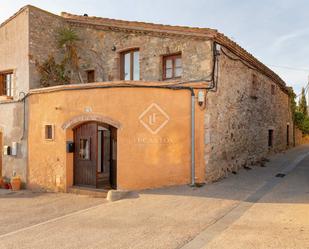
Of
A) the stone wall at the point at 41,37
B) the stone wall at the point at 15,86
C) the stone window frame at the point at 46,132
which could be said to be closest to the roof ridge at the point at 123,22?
the stone wall at the point at 41,37

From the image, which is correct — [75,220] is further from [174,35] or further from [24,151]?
[174,35]

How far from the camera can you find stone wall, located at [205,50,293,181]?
1066 centimetres

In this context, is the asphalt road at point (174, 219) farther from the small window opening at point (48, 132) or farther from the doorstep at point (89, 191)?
the small window opening at point (48, 132)

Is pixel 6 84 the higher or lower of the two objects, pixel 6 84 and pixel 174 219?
the higher

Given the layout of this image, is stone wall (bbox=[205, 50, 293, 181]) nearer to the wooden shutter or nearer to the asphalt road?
the asphalt road

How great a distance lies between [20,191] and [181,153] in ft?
22.0

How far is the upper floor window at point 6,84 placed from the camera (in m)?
13.8

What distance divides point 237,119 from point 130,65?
16.2ft

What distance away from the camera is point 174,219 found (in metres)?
6.82

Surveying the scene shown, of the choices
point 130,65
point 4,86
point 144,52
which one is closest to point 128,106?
point 144,52

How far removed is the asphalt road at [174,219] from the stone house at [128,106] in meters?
1.10

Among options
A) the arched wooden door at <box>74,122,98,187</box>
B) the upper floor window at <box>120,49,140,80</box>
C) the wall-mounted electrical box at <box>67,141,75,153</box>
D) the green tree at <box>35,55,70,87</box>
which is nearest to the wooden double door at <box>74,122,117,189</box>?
the arched wooden door at <box>74,122,98,187</box>

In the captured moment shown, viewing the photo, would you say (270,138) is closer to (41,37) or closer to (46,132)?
(46,132)

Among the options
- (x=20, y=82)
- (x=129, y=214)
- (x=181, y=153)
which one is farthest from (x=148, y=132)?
(x=20, y=82)
